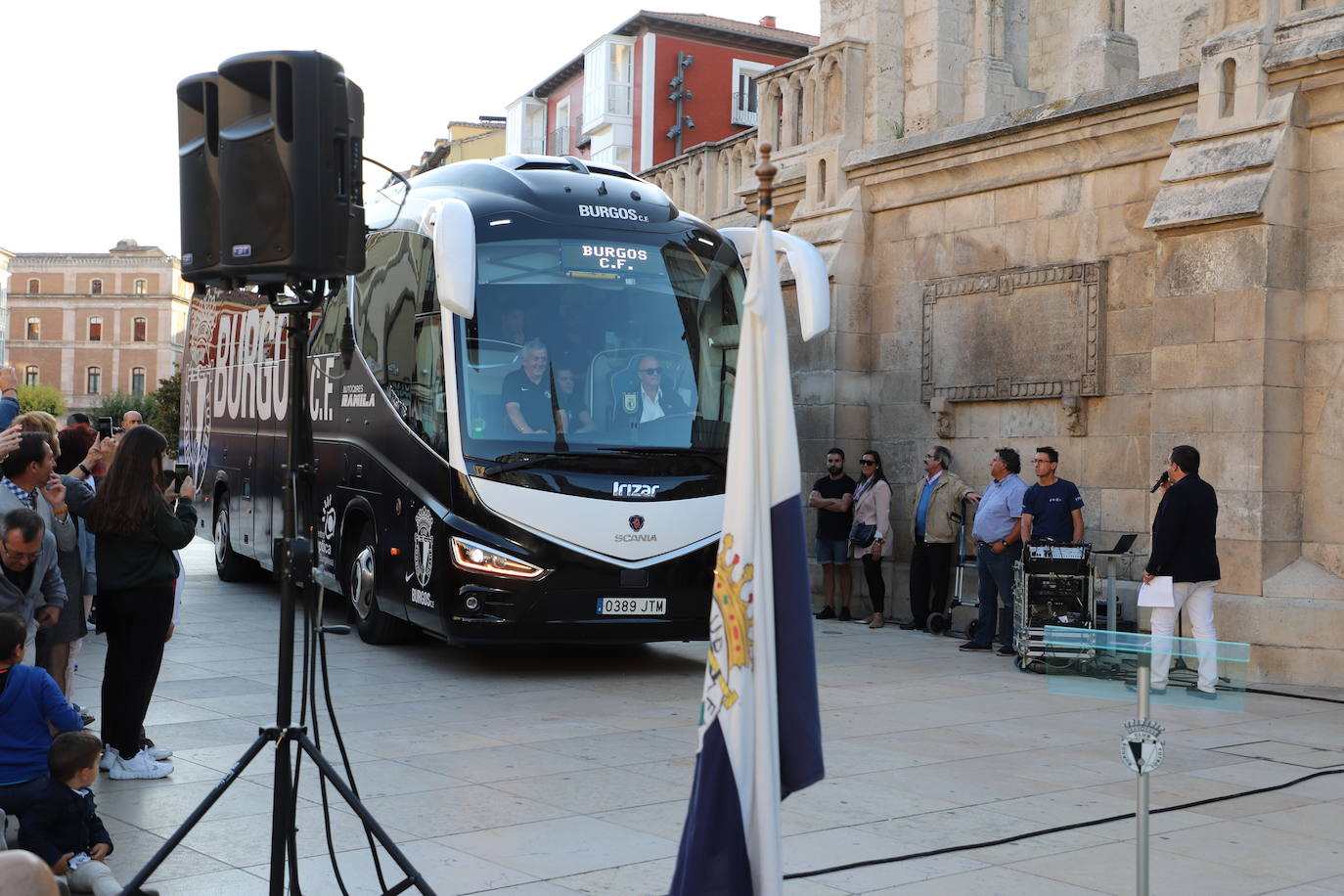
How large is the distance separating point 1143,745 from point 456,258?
6014mm

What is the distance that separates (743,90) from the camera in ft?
141

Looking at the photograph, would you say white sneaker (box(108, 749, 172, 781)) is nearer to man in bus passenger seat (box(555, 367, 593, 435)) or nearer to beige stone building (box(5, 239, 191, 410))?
man in bus passenger seat (box(555, 367, 593, 435))

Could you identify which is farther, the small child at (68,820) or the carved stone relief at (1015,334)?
the carved stone relief at (1015,334)

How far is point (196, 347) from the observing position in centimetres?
1802

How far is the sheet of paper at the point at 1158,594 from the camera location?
10.1 metres

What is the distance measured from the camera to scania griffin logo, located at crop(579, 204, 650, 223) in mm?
10695

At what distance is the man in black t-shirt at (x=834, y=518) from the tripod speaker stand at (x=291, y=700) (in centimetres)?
961

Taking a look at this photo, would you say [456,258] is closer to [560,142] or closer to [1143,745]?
[1143,745]

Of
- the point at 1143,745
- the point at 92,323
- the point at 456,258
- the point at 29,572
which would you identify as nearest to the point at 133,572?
the point at 29,572

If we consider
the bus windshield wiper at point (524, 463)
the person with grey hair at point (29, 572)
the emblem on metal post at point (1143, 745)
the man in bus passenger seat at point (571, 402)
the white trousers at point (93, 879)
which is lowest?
the white trousers at point (93, 879)

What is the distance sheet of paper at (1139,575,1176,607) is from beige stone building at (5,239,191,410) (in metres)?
111

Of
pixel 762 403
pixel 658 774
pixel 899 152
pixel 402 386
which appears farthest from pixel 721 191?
pixel 762 403

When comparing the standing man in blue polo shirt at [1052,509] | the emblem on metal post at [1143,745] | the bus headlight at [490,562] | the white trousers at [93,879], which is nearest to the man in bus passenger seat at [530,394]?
the bus headlight at [490,562]

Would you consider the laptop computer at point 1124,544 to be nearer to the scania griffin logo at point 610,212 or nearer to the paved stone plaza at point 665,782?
the paved stone plaza at point 665,782
